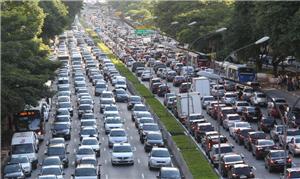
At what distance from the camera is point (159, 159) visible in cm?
4922

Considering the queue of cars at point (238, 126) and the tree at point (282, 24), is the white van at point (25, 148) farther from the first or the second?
the tree at point (282, 24)

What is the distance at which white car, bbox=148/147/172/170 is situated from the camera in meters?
49.0

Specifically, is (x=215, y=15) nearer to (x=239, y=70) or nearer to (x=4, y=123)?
(x=239, y=70)

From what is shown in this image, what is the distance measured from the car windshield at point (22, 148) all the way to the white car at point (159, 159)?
24.5 feet

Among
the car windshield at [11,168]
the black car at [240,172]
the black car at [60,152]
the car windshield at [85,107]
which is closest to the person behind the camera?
the black car at [240,172]

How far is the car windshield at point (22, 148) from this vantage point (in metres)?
51.6

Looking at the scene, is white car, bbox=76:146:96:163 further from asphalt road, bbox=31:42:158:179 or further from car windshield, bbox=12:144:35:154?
car windshield, bbox=12:144:35:154

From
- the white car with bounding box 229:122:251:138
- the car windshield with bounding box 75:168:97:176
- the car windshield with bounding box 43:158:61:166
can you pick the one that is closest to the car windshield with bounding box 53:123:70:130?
the white car with bounding box 229:122:251:138

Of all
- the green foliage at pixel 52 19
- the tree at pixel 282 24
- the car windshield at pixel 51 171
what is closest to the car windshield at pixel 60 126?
the car windshield at pixel 51 171

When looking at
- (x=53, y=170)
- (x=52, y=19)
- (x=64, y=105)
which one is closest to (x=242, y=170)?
(x=53, y=170)

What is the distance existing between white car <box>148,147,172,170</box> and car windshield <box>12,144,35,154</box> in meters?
7.47

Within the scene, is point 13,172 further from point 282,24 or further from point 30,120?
point 282,24

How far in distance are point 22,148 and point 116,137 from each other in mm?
8028

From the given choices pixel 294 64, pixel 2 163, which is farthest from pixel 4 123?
pixel 294 64
